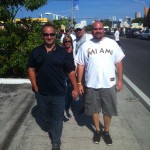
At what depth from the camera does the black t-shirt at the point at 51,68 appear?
4844mm

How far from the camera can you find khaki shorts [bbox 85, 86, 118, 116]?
17.4 ft

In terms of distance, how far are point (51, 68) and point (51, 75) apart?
0.35 ft

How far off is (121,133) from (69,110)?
1786 mm

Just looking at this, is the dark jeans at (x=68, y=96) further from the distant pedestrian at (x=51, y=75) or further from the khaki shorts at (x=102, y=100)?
the distant pedestrian at (x=51, y=75)

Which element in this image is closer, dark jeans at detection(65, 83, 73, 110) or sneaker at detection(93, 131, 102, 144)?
sneaker at detection(93, 131, 102, 144)

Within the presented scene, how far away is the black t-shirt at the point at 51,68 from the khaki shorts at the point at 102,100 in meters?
0.55

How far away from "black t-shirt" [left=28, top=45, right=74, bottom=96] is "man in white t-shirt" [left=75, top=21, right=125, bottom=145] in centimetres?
44

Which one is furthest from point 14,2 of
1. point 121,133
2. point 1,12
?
point 121,133

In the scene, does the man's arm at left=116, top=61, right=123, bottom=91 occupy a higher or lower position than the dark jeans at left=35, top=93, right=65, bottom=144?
higher

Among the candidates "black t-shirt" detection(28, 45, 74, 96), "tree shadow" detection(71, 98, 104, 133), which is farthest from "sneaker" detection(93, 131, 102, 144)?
"black t-shirt" detection(28, 45, 74, 96)

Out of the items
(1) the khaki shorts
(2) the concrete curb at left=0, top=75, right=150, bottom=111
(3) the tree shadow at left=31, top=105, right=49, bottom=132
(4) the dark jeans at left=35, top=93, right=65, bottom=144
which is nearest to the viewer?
(4) the dark jeans at left=35, top=93, right=65, bottom=144

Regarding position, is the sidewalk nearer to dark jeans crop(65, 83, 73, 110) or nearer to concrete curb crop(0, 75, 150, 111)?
dark jeans crop(65, 83, 73, 110)

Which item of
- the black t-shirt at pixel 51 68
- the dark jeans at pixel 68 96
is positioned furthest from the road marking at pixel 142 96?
the black t-shirt at pixel 51 68

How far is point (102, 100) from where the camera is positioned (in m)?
5.38
